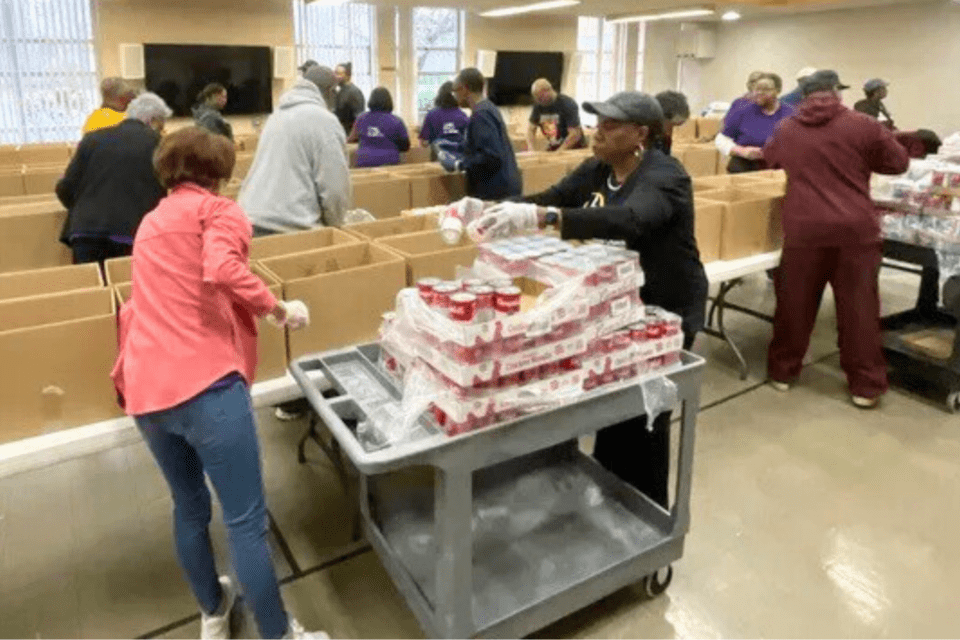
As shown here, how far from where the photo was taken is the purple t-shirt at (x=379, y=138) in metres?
5.37

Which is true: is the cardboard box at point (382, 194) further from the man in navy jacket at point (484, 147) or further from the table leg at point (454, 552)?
the table leg at point (454, 552)

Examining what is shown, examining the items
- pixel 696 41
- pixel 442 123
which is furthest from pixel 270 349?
pixel 696 41

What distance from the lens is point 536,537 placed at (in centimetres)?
210

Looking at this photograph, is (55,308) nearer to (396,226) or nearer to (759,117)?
(396,226)

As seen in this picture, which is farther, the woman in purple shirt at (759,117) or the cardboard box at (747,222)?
the woman in purple shirt at (759,117)

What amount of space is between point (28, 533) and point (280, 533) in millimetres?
827

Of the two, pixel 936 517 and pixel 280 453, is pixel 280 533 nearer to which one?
pixel 280 453

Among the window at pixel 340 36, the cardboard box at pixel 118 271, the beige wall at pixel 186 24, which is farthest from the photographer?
the window at pixel 340 36

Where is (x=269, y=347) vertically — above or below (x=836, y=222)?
below

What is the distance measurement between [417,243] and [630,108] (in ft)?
3.16

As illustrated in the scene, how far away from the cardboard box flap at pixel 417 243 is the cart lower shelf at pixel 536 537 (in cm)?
82

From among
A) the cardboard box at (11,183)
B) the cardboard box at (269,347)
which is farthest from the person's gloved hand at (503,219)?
the cardboard box at (11,183)

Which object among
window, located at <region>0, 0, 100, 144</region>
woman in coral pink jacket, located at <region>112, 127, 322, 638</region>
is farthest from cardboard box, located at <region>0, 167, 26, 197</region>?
window, located at <region>0, 0, 100, 144</region>

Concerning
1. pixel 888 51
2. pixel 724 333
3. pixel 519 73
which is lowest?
pixel 724 333
